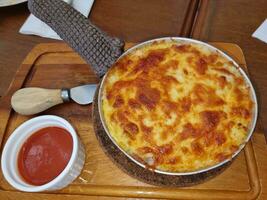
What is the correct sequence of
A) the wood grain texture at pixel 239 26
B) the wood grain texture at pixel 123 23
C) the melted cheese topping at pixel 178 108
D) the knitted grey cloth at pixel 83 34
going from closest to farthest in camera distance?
the melted cheese topping at pixel 178 108
the knitted grey cloth at pixel 83 34
the wood grain texture at pixel 239 26
the wood grain texture at pixel 123 23

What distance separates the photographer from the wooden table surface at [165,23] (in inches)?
43.2

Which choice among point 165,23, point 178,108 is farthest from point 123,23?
point 178,108

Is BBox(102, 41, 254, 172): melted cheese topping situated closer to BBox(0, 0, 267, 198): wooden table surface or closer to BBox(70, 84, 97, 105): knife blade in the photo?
BBox(70, 84, 97, 105): knife blade

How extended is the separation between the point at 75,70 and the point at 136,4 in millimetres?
404

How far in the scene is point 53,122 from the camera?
84 centimetres

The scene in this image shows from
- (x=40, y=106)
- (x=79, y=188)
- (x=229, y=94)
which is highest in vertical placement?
(x=229, y=94)

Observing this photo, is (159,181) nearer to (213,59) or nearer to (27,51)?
(213,59)

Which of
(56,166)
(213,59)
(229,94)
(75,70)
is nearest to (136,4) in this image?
(75,70)

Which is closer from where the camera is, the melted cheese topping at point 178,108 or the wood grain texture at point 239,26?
the melted cheese topping at point 178,108

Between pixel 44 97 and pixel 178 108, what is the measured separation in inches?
16.2

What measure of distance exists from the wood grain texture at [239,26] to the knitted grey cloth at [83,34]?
38cm

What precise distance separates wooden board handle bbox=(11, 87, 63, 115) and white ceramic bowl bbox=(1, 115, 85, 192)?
3.0 inches

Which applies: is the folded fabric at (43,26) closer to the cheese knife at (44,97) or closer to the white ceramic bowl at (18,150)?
the cheese knife at (44,97)

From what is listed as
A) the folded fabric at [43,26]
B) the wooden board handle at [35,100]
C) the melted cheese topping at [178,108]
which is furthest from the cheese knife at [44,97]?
the folded fabric at [43,26]
